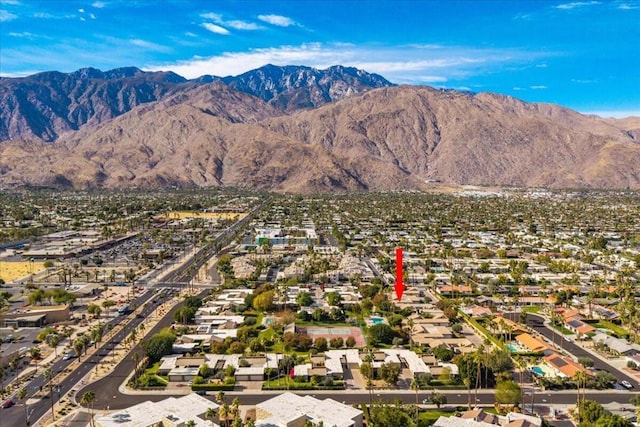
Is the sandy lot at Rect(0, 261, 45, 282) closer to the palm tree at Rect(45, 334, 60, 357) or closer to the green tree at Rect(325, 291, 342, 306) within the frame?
the palm tree at Rect(45, 334, 60, 357)

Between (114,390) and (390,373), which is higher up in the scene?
(390,373)

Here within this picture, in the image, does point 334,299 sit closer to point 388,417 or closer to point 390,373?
point 390,373

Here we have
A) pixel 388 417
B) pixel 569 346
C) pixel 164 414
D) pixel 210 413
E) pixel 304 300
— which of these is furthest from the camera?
pixel 304 300

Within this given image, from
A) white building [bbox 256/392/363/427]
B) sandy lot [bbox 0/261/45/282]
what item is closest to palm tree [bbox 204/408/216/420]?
white building [bbox 256/392/363/427]

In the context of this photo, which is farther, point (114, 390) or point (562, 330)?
point (562, 330)

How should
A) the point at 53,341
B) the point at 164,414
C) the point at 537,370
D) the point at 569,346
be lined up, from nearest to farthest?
the point at 164,414, the point at 537,370, the point at 53,341, the point at 569,346

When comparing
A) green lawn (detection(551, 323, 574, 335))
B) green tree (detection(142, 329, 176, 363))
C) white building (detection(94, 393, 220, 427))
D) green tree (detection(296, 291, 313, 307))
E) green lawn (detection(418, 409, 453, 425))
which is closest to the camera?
white building (detection(94, 393, 220, 427))

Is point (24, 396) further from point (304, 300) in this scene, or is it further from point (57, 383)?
point (304, 300)

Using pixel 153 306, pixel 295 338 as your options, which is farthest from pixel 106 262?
pixel 295 338

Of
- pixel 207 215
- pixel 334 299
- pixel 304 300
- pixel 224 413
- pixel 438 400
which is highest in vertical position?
pixel 207 215

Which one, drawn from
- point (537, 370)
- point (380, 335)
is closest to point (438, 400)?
point (537, 370)

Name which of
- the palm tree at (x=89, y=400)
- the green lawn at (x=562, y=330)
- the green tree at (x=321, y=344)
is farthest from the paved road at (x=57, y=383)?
the green lawn at (x=562, y=330)

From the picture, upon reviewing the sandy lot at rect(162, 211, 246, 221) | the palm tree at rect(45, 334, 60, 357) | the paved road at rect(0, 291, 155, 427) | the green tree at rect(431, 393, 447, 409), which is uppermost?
the sandy lot at rect(162, 211, 246, 221)
